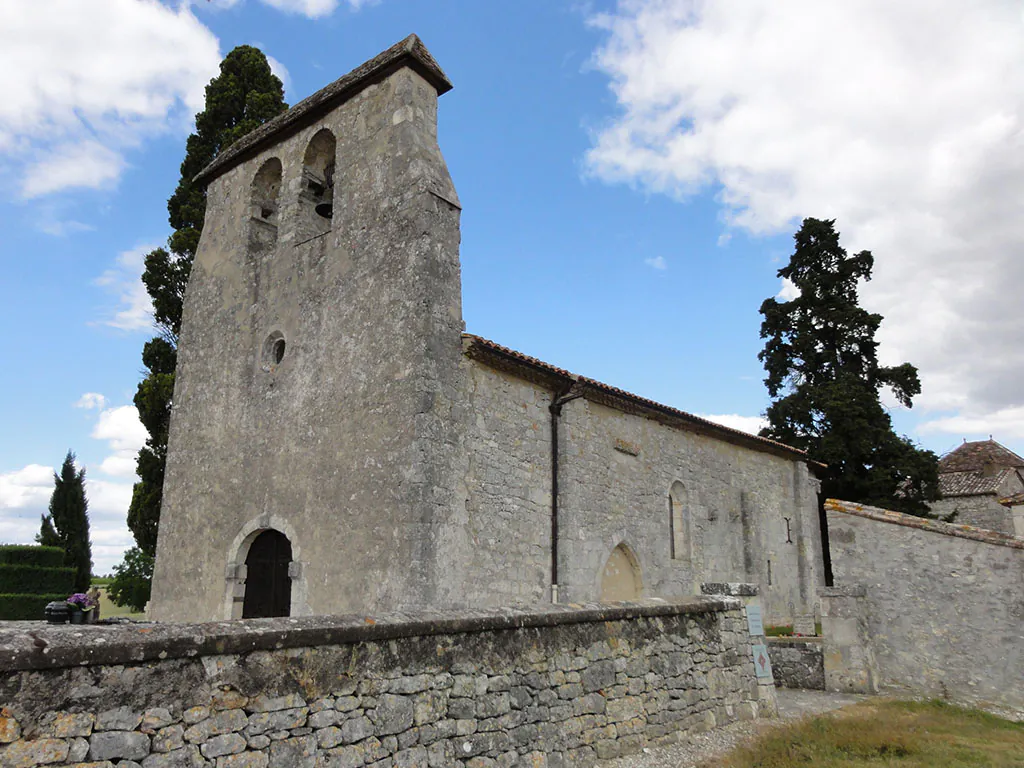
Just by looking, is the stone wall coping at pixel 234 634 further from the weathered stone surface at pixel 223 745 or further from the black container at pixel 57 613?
the black container at pixel 57 613

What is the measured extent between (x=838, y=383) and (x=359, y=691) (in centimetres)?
2298

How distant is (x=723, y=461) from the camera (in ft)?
56.0

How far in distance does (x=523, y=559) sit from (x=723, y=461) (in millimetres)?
7532

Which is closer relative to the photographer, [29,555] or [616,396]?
[616,396]

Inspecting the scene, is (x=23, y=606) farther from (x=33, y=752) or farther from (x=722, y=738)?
(x=33, y=752)

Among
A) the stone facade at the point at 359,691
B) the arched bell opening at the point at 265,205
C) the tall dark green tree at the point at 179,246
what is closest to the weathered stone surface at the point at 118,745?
the stone facade at the point at 359,691

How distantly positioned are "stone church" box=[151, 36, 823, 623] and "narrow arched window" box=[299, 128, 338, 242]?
0.04 metres

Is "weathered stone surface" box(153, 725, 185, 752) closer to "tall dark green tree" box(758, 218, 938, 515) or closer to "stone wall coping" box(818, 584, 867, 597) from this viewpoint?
"stone wall coping" box(818, 584, 867, 597)

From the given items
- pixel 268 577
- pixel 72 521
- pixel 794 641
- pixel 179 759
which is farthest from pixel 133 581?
pixel 179 759

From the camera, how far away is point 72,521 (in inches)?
922

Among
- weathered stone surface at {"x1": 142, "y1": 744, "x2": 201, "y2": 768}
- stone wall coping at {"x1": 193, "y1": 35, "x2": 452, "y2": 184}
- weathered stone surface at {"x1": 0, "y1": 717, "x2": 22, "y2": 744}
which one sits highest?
stone wall coping at {"x1": 193, "y1": 35, "x2": 452, "y2": 184}

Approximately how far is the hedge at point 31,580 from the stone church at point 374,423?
8.08 m

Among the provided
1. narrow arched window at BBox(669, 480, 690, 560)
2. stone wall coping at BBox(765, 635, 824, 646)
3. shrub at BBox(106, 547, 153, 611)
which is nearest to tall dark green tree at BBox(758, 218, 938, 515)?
narrow arched window at BBox(669, 480, 690, 560)

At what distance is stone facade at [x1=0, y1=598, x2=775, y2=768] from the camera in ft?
12.0
